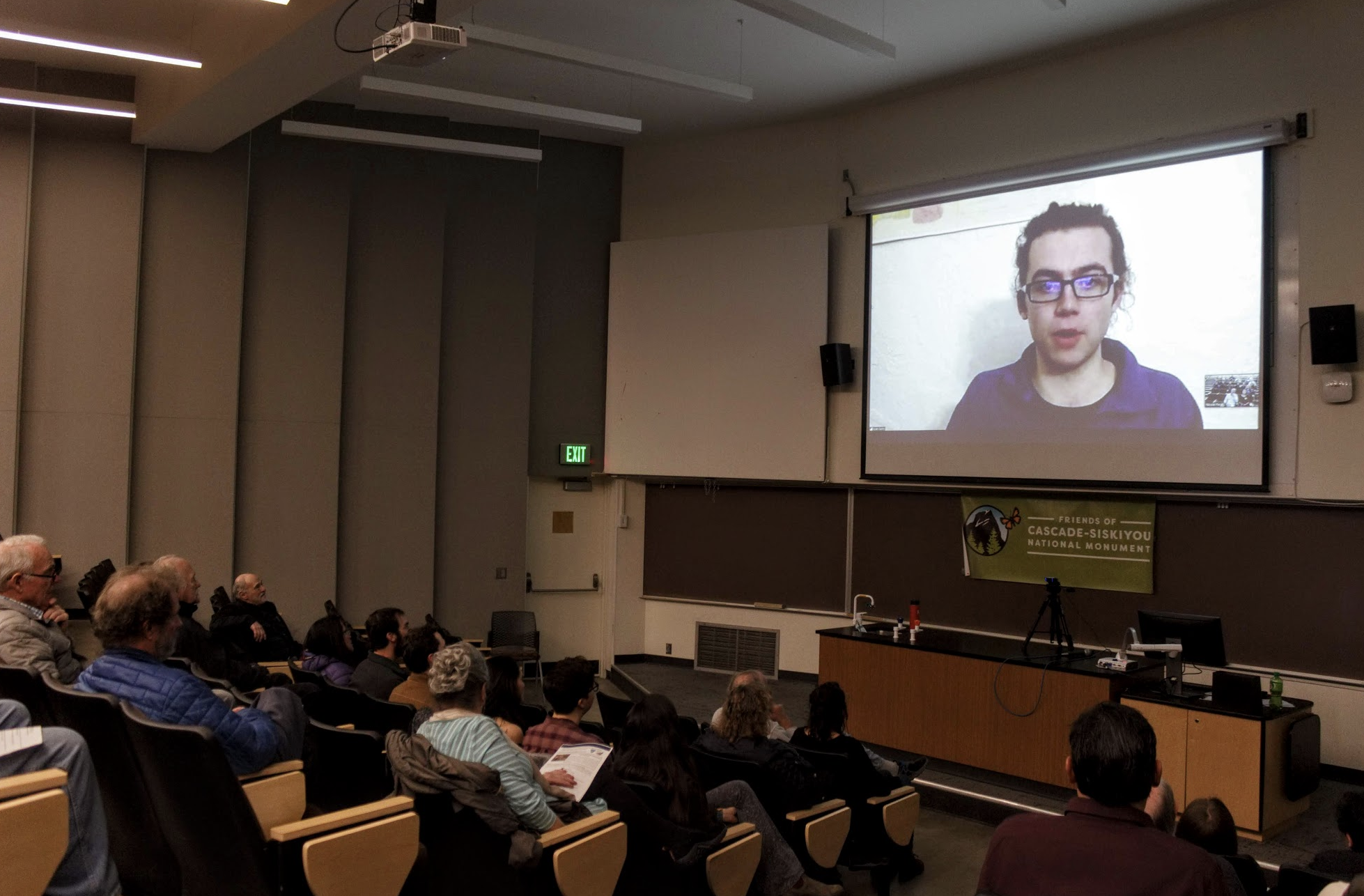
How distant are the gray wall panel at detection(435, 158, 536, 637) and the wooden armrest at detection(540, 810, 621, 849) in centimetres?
584

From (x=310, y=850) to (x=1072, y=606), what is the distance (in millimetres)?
5837

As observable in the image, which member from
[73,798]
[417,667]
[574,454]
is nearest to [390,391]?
[574,454]

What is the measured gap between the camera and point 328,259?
807 cm

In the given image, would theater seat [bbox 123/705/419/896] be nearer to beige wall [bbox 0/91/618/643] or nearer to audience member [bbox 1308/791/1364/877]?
audience member [bbox 1308/791/1364/877]

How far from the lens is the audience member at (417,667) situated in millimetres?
4184

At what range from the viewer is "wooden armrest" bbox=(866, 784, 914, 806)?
4.06m

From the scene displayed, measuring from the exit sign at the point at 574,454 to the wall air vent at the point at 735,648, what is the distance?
5.91 ft

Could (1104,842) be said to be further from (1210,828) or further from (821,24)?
(821,24)

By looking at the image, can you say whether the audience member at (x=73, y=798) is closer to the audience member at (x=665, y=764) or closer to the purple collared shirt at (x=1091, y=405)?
the audience member at (x=665, y=764)

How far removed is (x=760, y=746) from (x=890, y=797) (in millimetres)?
648

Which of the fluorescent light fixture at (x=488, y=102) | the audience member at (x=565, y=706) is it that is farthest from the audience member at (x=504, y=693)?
the fluorescent light fixture at (x=488, y=102)

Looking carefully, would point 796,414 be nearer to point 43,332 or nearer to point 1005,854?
point 43,332

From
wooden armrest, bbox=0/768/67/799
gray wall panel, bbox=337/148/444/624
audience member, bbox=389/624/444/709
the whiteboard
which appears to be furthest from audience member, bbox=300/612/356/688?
the whiteboard

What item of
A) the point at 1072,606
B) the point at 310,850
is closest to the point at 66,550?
the point at 310,850
